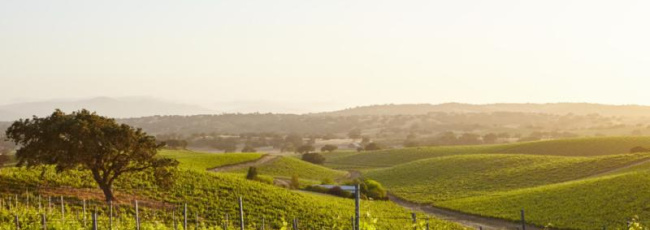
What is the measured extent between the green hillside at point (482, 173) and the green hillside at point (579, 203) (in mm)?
11441

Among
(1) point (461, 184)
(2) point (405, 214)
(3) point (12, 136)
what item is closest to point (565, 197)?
(2) point (405, 214)

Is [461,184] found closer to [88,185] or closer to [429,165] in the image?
[429,165]

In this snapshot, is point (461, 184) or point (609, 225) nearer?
point (609, 225)

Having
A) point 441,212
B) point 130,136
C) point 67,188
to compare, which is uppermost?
point 130,136

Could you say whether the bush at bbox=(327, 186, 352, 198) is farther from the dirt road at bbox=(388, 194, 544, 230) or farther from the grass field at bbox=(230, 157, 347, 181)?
the grass field at bbox=(230, 157, 347, 181)

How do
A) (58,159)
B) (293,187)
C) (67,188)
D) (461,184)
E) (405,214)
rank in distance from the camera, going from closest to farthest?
(58,159)
(67,188)
(405,214)
(293,187)
(461,184)

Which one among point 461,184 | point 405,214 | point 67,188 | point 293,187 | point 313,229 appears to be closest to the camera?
point 313,229

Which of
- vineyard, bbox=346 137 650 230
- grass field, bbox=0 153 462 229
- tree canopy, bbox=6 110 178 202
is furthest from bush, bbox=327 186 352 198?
tree canopy, bbox=6 110 178 202

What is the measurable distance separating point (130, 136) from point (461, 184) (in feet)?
221

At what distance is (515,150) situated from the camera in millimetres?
154875

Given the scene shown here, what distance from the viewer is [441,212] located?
82.4 m

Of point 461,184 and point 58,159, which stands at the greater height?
point 58,159

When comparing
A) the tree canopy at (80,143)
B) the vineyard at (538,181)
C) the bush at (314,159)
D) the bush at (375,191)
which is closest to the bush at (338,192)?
the bush at (375,191)

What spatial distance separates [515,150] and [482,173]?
43664mm
